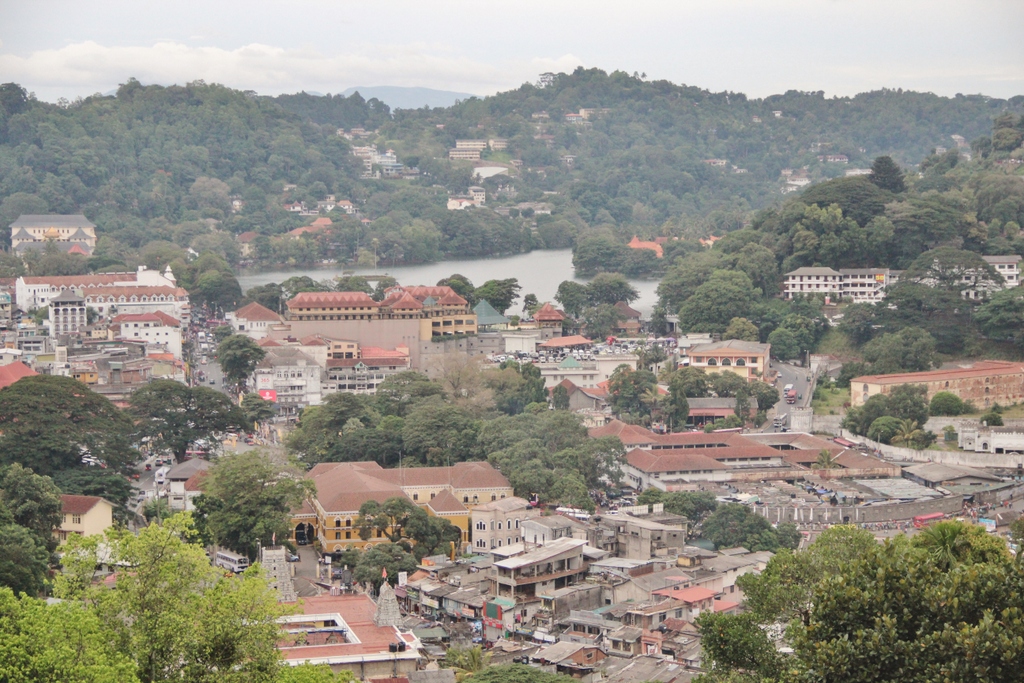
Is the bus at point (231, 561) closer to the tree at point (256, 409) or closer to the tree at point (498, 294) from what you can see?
the tree at point (256, 409)

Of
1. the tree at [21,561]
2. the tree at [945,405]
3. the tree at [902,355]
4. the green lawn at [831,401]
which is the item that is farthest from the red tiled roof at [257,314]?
the tree at [21,561]

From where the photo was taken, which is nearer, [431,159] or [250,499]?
[250,499]

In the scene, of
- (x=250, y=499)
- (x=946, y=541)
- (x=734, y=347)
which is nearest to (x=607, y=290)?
(x=734, y=347)

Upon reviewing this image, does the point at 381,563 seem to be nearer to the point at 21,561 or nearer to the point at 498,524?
the point at 498,524

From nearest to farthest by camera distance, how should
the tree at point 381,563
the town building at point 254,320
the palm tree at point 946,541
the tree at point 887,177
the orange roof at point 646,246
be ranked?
the palm tree at point 946,541 < the tree at point 381,563 < the town building at point 254,320 < the tree at point 887,177 < the orange roof at point 646,246

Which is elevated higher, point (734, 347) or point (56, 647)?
point (56, 647)
